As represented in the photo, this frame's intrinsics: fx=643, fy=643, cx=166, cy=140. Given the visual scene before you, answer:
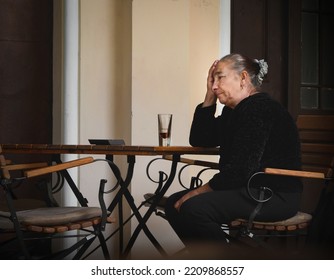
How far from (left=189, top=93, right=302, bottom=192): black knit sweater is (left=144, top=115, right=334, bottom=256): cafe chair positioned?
0.06 meters

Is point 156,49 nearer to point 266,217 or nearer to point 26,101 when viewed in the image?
point 26,101

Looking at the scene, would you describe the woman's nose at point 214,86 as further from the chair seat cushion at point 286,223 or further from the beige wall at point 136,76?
the beige wall at point 136,76

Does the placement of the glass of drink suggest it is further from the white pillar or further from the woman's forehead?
the white pillar

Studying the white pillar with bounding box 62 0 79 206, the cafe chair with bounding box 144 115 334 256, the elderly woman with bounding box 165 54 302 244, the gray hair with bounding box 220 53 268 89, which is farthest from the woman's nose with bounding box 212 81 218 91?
the white pillar with bounding box 62 0 79 206

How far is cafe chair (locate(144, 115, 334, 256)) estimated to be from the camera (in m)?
2.80

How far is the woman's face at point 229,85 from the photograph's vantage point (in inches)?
114

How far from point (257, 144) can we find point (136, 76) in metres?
1.70

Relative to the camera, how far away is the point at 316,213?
3.09m

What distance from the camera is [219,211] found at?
9.04ft

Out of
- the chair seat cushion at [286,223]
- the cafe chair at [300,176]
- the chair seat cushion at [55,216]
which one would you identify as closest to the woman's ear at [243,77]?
the cafe chair at [300,176]

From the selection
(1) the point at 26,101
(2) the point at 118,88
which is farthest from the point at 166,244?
(1) the point at 26,101

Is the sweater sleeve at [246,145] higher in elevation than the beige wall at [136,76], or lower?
lower

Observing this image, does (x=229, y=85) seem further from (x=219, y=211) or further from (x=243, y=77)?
(x=219, y=211)

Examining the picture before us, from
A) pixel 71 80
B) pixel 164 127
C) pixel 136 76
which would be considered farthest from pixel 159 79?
pixel 164 127
